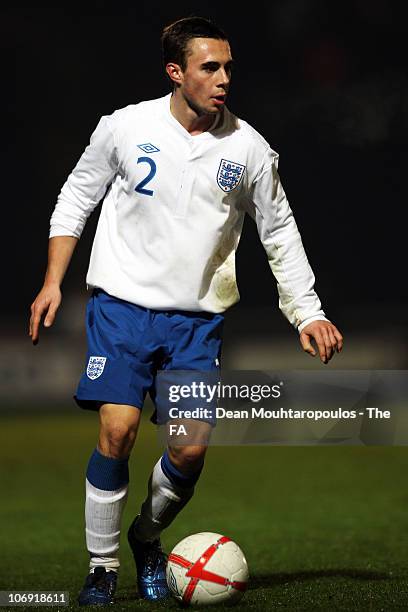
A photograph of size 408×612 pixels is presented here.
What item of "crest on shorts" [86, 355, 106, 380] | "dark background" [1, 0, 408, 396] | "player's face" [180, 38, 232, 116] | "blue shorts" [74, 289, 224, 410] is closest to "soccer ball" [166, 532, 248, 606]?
"blue shorts" [74, 289, 224, 410]

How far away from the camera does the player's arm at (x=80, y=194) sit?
4496 millimetres

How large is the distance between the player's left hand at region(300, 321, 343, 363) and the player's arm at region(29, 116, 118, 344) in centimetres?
96

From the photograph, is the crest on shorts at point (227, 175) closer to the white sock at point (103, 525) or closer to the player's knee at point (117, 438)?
the player's knee at point (117, 438)

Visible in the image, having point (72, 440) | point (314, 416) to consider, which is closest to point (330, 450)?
point (72, 440)

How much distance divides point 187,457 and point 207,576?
51cm

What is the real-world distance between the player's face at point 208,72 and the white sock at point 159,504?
4.63ft

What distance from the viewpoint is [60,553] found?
20.6 feet

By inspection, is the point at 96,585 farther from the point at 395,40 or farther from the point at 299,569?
the point at 395,40

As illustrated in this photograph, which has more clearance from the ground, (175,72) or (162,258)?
(175,72)

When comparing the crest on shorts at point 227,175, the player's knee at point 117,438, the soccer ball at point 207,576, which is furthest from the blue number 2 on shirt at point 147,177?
the soccer ball at point 207,576

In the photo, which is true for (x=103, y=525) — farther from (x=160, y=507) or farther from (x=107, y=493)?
(x=160, y=507)

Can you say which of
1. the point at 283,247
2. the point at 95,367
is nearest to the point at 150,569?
the point at 95,367

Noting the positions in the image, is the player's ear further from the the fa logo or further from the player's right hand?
the the fa logo

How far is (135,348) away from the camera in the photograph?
4398mm
